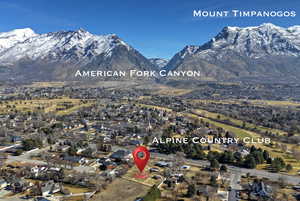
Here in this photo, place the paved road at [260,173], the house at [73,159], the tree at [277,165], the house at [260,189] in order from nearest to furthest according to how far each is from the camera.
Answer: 1. the house at [260,189]
2. the paved road at [260,173]
3. the tree at [277,165]
4. the house at [73,159]

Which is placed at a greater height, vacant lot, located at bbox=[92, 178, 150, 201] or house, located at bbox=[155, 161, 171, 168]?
house, located at bbox=[155, 161, 171, 168]

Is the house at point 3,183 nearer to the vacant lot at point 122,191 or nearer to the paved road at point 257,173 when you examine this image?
the vacant lot at point 122,191

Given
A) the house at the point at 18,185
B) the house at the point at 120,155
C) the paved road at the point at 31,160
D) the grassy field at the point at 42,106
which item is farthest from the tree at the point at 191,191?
the grassy field at the point at 42,106

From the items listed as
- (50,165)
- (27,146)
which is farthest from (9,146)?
(50,165)

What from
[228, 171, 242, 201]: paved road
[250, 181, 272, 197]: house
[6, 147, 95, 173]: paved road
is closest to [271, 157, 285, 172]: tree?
[228, 171, 242, 201]: paved road

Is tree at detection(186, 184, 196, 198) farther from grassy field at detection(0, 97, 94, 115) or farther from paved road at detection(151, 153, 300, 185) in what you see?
grassy field at detection(0, 97, 94, 115)

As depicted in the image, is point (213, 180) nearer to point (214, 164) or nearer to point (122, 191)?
point (214, 164)

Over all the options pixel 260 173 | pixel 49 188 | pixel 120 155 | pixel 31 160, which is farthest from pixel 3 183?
pixel 260 173

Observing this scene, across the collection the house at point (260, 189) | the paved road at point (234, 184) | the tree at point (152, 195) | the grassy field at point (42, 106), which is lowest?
the paved road at point (234, 184)
